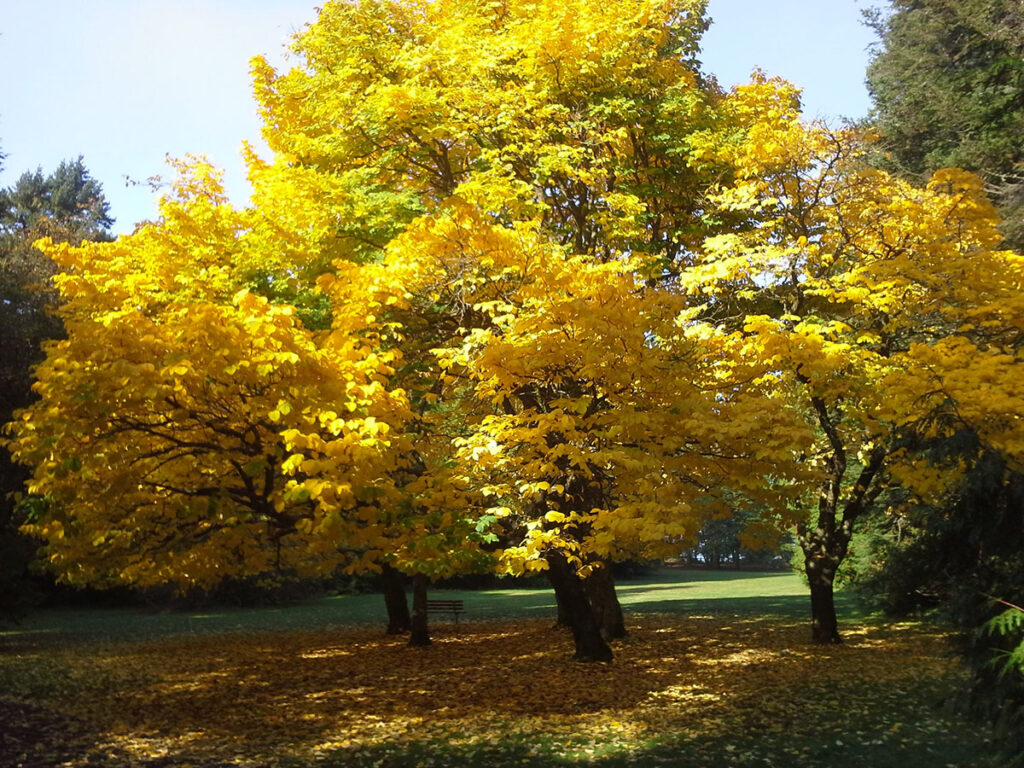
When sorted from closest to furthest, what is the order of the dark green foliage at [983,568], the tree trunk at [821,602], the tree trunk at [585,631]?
the dark green foliage at [983,568]
the tree trunk at [585,631]
the tree trunk at [821,602]

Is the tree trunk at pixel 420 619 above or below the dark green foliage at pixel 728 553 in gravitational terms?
above

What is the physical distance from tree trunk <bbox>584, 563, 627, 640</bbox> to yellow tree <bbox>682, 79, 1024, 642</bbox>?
3.83 meters

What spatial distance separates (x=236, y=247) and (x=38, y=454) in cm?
552

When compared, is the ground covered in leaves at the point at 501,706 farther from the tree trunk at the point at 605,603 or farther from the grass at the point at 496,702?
the tree trunk at the point at 605,603

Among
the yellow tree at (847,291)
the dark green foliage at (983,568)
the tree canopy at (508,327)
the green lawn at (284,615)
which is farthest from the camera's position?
the green lawn at (284,615)

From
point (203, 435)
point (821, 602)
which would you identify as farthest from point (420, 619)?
point (203, 435)

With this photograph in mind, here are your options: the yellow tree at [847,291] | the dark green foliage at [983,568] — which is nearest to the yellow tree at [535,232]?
the yellow tree at [847,291]

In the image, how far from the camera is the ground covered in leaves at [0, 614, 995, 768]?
308 inches

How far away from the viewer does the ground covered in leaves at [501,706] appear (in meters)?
7.83

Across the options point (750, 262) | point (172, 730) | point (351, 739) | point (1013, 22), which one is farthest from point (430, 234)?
point (1013, 22)

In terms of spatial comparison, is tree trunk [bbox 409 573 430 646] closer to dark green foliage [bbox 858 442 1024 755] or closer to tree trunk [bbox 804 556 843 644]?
tree trunk [bbox 804 556 843 644]

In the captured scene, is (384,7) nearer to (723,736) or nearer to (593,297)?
(593,297)

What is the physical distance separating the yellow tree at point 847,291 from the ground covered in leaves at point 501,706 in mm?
2655

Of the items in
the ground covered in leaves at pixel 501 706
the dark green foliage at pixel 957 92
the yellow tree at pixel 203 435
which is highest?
the dark green foliage at pixel 957 92
